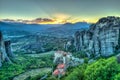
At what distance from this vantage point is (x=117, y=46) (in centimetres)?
2020

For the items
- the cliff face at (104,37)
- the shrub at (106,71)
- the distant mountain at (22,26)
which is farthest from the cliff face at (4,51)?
the distant mountain at (22,26)

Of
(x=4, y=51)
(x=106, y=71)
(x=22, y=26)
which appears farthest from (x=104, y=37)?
(x=22, y=26)

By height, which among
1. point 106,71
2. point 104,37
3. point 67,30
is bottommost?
point 67,30

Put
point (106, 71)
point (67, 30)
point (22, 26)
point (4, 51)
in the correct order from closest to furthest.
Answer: point (106, 71) → point (4, 51) → point (67, 30) → point (22, 26)

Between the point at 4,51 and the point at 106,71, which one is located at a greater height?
the point at 106,71

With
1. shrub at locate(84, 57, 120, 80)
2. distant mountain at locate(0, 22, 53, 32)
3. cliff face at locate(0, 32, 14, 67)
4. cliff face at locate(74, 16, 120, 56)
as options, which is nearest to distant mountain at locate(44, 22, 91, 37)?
distant mountain at locate(0, 22, 53, 32)

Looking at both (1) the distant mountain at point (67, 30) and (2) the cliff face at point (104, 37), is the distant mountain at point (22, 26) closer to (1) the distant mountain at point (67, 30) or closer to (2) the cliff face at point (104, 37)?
(1) the distant mountain at point (67, 30)

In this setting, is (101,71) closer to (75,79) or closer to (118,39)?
(75,79)

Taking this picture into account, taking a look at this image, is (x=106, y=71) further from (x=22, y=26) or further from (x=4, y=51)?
(x=22, y=26)

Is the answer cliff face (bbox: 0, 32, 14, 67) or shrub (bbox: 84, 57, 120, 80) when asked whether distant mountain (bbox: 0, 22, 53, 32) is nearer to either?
cliff face (bbox: 0, 32, 14, 67)

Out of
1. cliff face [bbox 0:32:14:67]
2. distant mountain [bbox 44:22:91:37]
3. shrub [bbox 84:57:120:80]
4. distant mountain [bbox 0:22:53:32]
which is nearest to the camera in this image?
shrub [bbox 84:57:120:80]

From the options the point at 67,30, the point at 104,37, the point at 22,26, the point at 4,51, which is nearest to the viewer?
the point at 104,37

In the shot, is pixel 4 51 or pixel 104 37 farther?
pixel 4 51

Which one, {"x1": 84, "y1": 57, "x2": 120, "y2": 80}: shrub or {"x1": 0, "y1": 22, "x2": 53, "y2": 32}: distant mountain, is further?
{"x1": 0, "y1": 22, "x2": 53, "y2": 32}: distant mountain
